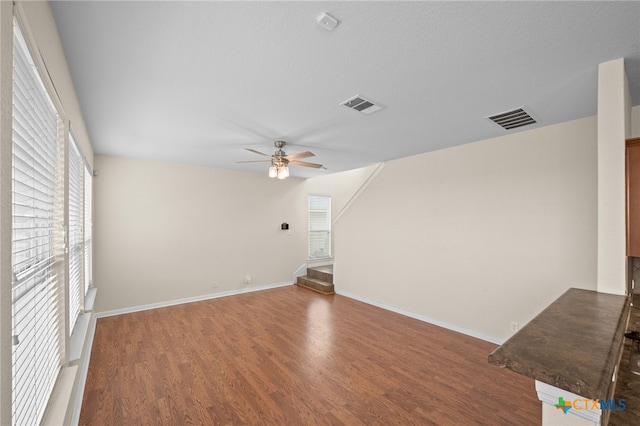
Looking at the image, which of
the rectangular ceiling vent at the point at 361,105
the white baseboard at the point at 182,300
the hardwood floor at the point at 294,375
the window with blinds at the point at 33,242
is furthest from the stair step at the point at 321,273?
the window with blinds at the point at 33,242

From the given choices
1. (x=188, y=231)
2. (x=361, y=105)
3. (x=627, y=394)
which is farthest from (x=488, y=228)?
(x=188, y=231)

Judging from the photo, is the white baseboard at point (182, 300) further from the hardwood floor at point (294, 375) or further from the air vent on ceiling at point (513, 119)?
the air vent on ceiling at point (513, 119)

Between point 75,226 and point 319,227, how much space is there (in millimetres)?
5232

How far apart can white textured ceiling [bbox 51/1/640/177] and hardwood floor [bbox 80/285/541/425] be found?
103 inches

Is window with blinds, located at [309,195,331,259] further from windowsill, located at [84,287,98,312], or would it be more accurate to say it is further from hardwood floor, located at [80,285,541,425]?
windowsill, located at [84,287,98,312]

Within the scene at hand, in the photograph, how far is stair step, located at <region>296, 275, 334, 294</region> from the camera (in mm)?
5906

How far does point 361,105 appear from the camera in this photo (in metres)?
2.58

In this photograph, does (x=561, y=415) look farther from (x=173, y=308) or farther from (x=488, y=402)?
(x=173, y=308)

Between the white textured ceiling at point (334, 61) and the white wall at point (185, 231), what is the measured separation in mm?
1691

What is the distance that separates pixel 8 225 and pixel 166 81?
5.40ft

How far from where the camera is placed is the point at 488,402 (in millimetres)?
2387

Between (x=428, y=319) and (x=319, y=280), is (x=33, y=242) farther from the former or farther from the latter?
(x=319, y=280)

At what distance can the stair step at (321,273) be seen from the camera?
244 inches

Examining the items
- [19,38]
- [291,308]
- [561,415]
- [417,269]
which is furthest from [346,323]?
[19,38]
